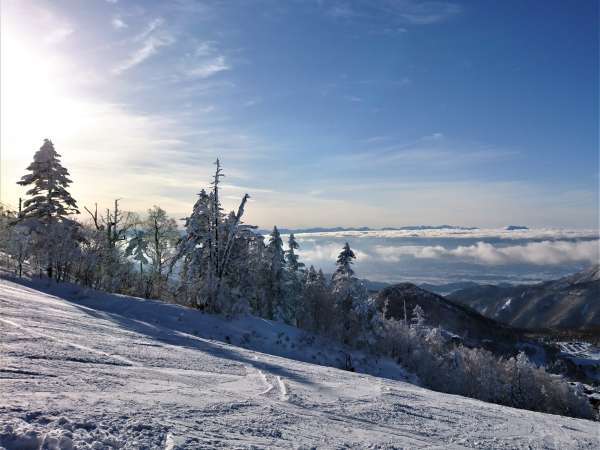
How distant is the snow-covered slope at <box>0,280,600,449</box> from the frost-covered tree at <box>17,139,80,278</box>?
1403 cm

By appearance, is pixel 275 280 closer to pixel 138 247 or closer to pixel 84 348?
pixel 138 247

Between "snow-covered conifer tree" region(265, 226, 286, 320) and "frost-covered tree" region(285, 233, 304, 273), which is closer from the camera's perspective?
"snow-covered conifer tree" region(265, 226, 286, 320)

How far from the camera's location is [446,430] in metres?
6.95

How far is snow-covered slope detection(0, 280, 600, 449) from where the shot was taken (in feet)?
14.6

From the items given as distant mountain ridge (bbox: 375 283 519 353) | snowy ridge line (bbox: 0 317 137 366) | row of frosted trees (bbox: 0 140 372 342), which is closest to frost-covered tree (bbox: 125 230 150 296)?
A: row of frosted trees (bbox: 0 140 372 342)

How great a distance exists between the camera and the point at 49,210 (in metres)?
26.4

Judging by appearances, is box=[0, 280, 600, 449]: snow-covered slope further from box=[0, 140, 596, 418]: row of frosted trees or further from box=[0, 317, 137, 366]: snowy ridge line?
box=[0, 140, 596, 418]: row of frosted trees

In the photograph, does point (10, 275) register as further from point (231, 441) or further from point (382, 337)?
point (382, 337)

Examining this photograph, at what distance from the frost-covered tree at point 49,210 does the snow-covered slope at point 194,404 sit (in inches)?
552

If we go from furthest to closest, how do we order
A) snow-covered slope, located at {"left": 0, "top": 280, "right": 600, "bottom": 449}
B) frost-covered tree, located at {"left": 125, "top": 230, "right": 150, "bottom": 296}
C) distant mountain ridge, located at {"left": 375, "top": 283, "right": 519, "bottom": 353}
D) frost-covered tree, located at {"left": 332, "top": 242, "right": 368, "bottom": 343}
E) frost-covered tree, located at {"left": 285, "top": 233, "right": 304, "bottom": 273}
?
1. distant mountain ridge, located at {"left": 375, "top": 283, "right": 519, "bottom": 353}
2. frost-covered tree, located at {"left": 285, "top": 233, "right": 304, "bottom": 273}
3. frost-covered tree, located at {"left": 125, "top": 230, "right": 150, "bottom": 296}
4. frost-covered tree, located at {"left": 332, "top": 242, "right": 368, "bottom": 343}
5. snow-covered slope, located at {"left": 0, "top": 280, "right": 600, "bottom": 449}

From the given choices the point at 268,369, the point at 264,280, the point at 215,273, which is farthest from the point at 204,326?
the point at 264,280

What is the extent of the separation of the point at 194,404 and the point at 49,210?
2542 centimetres

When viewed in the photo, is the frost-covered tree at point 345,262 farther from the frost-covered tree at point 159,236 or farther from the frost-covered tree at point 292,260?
the frost-covered tree at point 159,236

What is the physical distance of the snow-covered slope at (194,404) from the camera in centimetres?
446
